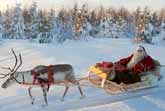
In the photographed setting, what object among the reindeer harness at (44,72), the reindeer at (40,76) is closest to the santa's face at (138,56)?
the reindeer at (40,76)

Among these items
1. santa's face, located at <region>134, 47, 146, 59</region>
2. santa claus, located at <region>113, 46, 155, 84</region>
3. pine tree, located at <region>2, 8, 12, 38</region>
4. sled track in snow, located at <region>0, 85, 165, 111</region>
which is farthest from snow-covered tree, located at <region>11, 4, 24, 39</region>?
sled track in snow, located at <region>0, 85, 165, 111</region>

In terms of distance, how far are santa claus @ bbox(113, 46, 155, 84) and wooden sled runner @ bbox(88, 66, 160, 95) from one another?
0.13 metres

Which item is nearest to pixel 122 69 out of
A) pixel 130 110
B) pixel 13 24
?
pixel 130 110

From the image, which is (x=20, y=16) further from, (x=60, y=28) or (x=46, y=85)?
(x=46, y=85)

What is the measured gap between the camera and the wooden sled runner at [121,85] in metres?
8.00

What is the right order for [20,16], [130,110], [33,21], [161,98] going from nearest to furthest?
[130,110] → [161,98] → [33,21] → [20,16]

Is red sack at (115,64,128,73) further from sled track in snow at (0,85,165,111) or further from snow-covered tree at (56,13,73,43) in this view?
snow-covered tree at (56,13,73,43)

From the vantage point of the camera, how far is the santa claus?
27.0 ft

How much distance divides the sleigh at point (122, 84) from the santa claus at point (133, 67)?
4.8 inches

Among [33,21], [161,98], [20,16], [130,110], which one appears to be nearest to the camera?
[130,110]

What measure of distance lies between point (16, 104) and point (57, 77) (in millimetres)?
942

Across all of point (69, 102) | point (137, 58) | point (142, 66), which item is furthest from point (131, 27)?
point (69, 102)

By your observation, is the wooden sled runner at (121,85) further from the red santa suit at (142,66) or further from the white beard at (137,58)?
the white beard at (137,58)

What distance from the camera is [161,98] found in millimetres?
8141
